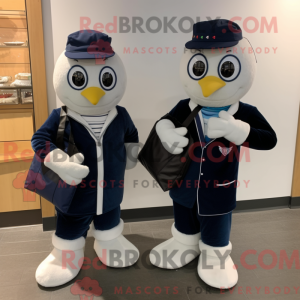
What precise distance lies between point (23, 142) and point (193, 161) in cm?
→ 172

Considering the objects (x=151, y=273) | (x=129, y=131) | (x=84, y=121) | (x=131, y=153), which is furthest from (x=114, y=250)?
(x=84, y=121)

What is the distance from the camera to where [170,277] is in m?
2.21

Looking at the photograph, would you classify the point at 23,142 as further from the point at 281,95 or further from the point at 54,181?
the point at 281,95

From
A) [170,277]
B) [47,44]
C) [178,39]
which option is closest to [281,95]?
[178,39]

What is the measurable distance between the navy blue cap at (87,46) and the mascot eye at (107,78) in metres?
0.09

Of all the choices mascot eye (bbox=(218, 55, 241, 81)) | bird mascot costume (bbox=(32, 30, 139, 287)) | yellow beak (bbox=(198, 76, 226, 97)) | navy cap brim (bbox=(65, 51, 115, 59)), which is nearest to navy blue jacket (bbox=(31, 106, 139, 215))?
bird mascot costume (bbox=(32, 30, 139, 287))

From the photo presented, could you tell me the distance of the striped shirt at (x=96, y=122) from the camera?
6.66 ft

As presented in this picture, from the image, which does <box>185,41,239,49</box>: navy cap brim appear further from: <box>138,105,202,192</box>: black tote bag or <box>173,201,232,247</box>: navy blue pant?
<box>173,201,232,247</box>: navy blue pant

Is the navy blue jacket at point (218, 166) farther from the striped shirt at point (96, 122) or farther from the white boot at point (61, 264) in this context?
the white boot at point (61, 264)

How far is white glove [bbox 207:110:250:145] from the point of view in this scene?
1.83 meters

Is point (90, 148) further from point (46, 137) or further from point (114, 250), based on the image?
point (114, 250)

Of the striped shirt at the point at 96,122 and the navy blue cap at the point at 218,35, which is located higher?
the navy blue cap at the point at 218,35

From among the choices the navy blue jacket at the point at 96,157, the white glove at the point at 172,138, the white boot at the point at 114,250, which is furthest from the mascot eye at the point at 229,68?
the white boot at the point at 114,250

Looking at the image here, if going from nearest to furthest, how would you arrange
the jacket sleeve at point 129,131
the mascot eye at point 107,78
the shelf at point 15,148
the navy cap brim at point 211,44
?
the navy cap brim at point 211,44, the mascot eye at point 107,78, the jacket sleeve at point 129,131, the shelf at point 15,148
